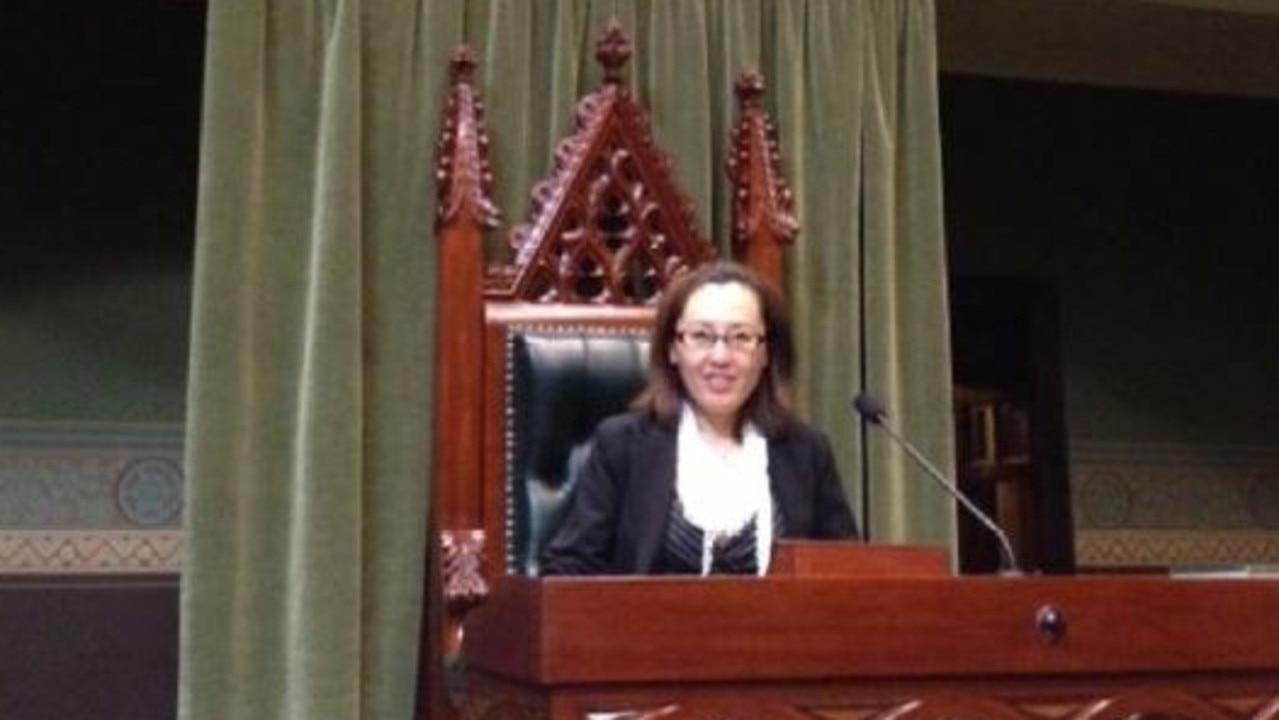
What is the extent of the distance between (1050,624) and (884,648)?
24 cm

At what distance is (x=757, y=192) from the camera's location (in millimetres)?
3340

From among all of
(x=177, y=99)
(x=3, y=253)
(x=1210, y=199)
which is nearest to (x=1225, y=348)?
(x=1210, y=199)

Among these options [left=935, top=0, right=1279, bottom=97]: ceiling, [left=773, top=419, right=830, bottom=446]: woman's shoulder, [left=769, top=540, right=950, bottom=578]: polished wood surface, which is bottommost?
[left=769, top=540, right=950, bottom=578]: polished wood surface

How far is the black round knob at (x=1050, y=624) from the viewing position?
215cm

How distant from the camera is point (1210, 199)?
226 inches

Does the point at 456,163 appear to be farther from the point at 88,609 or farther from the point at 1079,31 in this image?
the point at 1079,31

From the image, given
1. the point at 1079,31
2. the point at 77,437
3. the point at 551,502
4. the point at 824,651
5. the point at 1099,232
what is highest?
the point at 1079,31

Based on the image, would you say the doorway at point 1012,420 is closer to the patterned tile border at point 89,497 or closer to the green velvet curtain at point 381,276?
the green velvet curtain at point 381,276

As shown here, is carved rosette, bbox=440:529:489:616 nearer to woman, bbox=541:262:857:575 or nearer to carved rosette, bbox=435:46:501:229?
woman, bbox=541:262:857:575

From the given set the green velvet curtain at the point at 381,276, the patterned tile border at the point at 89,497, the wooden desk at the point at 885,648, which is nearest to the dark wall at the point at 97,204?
the patterned tile border at the point at 89,497

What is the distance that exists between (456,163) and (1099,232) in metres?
3.11

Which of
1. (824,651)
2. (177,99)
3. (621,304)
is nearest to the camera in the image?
(824,651)

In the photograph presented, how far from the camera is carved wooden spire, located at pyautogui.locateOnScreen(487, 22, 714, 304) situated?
3158 mm

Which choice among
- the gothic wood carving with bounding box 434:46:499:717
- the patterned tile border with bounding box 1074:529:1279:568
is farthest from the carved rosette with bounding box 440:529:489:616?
the patterned tile border with bounding box 1074:529:1279:568
